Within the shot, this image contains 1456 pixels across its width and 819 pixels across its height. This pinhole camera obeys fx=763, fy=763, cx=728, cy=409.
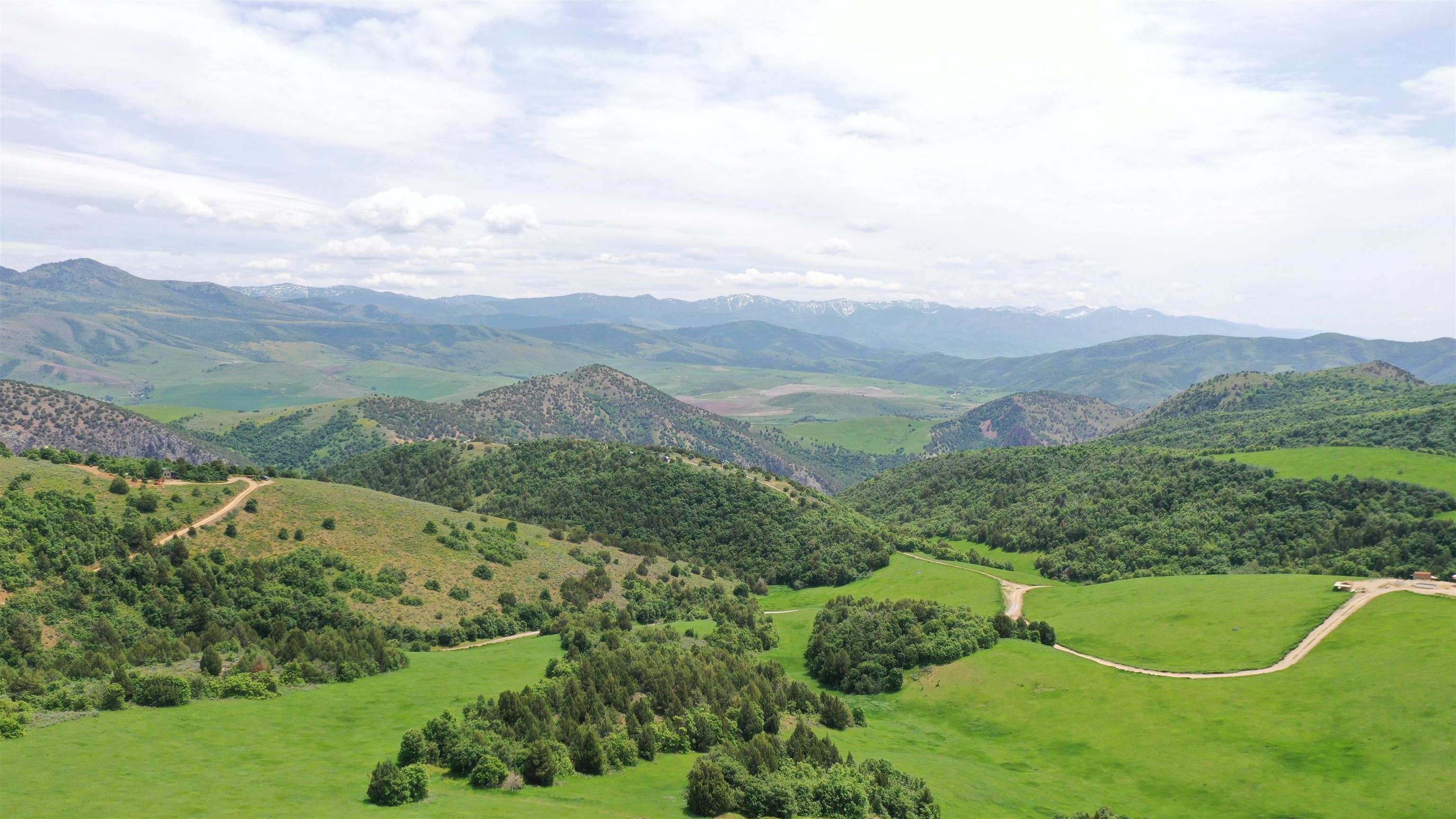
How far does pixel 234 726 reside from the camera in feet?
171

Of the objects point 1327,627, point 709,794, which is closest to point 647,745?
point 709,794

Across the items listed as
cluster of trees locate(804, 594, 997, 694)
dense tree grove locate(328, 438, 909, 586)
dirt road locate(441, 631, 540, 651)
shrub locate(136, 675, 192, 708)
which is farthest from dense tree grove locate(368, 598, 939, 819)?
dense tree grove locate(328, 438, 909, 586)

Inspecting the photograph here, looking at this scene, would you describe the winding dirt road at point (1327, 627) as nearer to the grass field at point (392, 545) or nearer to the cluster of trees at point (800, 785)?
the cluster of trees at point (800, 785)

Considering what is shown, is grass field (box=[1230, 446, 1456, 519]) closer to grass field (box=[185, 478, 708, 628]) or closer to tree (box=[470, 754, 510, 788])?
grass field (box=[185, 478, 708, 628])

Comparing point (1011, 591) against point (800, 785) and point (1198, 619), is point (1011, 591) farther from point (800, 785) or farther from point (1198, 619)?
point (800, 785)

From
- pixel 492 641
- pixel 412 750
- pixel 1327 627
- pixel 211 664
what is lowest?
pixel 492 641

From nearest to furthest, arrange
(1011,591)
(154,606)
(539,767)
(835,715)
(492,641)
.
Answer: (539,767), (835,715), (154,606), (492,641), (1011,591)

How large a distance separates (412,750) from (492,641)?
50.5 metres

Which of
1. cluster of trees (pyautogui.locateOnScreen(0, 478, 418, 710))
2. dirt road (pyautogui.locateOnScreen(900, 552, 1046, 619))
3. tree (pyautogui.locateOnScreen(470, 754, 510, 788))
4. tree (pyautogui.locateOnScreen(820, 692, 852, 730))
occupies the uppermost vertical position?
tree (pyautogui.locateOnScreen(470, 754, 510, 788))

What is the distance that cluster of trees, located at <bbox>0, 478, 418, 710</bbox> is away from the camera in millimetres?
68438

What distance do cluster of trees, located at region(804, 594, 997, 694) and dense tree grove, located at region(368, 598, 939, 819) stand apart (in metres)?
14.4

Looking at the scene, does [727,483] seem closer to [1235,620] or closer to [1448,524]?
[1235,620]

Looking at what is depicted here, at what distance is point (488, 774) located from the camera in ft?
147

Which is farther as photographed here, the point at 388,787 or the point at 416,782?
the point at 416,782
